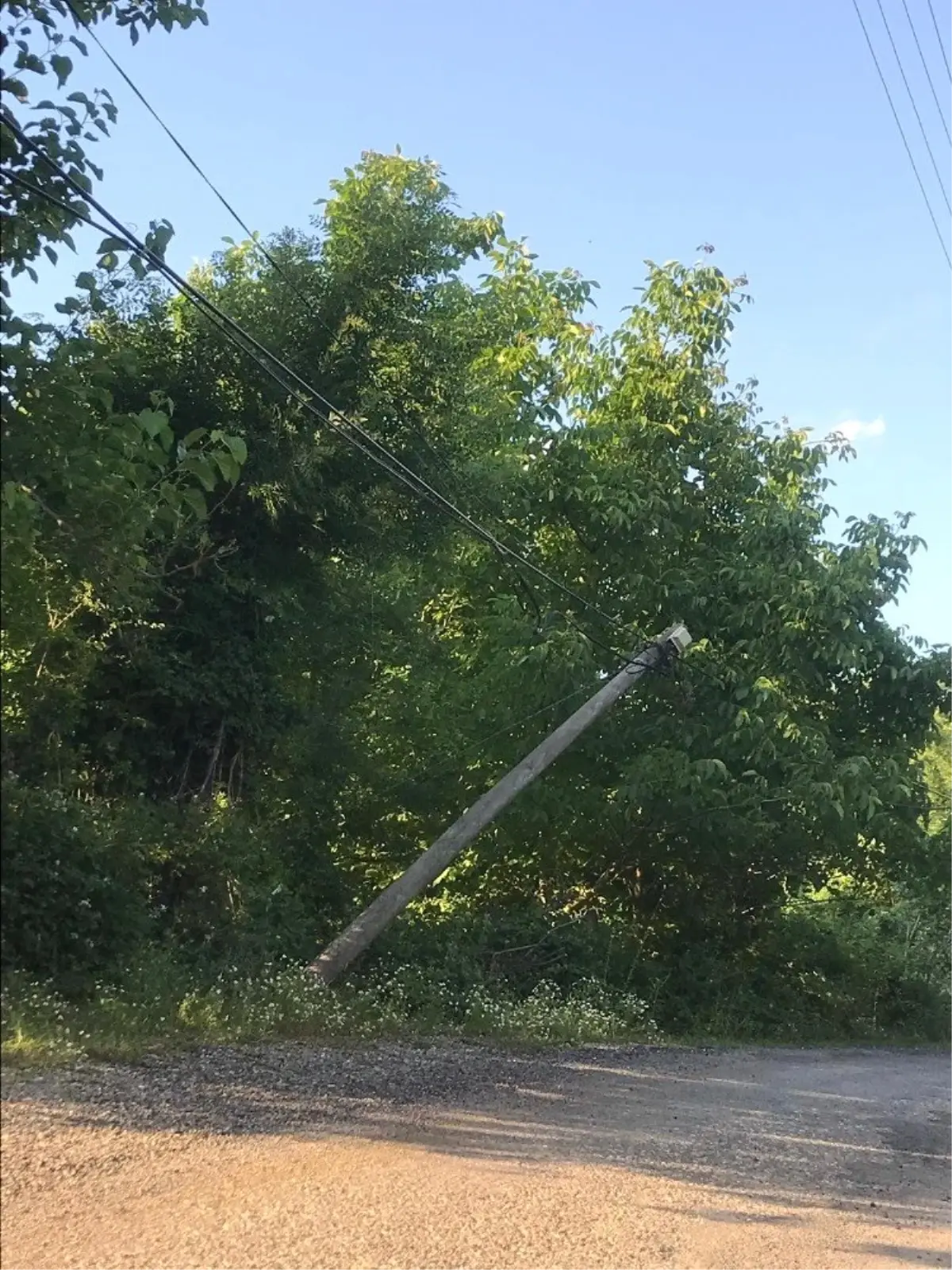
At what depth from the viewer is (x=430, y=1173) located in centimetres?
637

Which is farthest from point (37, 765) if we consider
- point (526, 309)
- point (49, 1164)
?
point (526, 309)

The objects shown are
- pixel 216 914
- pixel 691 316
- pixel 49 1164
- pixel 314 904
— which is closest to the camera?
pixel 49 1164

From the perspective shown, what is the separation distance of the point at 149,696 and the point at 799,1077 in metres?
8.15

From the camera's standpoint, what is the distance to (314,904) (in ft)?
43.8

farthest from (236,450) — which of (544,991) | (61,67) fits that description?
(544,991)

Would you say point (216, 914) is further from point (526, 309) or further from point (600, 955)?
point (526, 309)

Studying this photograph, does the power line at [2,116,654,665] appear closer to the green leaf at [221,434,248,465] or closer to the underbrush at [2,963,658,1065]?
the green leaf at [221,434,248,465]

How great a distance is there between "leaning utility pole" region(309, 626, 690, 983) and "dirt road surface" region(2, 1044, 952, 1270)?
1562 mm

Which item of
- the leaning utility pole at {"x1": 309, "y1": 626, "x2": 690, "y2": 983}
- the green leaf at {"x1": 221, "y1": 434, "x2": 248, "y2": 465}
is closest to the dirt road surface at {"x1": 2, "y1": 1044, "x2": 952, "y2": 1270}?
the leaning utility pole at {"x1": 309, "y1": 626, "x2": 690, "y2": 983}

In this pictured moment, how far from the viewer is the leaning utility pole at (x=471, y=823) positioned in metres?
11.6

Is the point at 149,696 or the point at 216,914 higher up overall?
the point at 149,696

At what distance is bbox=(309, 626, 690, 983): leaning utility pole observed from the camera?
1159 centimetres

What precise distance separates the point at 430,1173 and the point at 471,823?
6311 mm

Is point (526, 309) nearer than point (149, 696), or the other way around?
point (149, 696)
